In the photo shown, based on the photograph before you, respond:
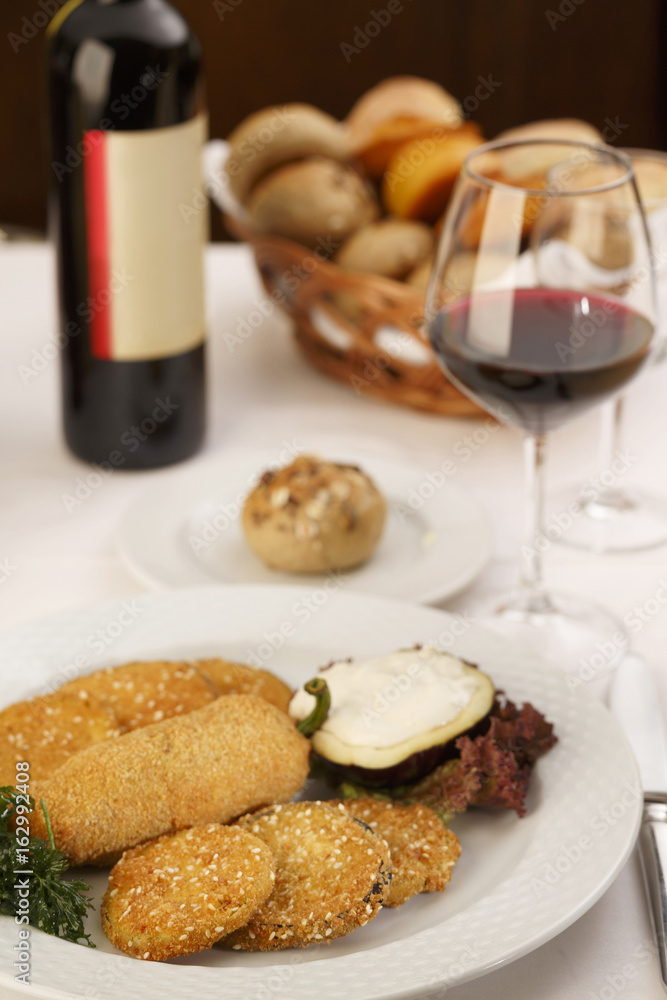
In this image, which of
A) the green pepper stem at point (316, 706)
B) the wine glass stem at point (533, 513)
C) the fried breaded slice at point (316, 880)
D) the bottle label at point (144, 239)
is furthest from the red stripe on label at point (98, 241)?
the fried breaded slice at point (316, 880)

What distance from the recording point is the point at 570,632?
122cm

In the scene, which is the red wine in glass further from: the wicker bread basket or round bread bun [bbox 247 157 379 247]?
round bread bun [bbox 247 157 379 247]

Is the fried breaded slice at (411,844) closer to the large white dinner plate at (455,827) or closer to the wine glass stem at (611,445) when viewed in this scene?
the large white dinner plate at (455,827)

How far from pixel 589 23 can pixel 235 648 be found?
3.24 meters

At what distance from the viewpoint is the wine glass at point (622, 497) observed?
1339 millimetres

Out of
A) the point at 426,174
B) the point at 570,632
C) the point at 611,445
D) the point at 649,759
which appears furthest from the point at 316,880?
the point at 426,174

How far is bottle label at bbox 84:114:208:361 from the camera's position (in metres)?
1.35

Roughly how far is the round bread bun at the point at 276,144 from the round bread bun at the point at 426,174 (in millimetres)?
114

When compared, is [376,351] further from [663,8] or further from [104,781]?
[663,8]

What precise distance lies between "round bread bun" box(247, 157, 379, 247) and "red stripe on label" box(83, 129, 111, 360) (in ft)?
1.22

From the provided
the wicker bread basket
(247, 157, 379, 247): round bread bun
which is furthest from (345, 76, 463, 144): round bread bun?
the wicker bread basket

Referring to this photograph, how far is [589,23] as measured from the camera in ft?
12.2

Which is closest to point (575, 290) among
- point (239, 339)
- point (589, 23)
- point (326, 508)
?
point (326, 508)

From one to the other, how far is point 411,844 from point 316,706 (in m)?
0.14
